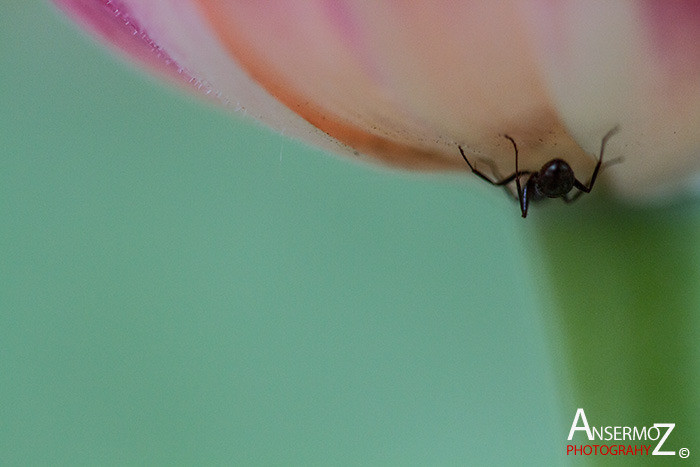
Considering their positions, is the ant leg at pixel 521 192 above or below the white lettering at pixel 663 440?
above

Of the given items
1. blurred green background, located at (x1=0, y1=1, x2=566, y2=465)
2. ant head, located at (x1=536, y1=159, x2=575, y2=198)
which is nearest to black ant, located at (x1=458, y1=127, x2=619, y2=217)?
ant head, located at (x1=536, y1=159, x2=575, y2=198)

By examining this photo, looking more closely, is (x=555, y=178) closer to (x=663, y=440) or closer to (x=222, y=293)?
(x=663, y=440)

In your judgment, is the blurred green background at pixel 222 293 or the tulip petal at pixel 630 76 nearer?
the tulip petal at pixel 630 76

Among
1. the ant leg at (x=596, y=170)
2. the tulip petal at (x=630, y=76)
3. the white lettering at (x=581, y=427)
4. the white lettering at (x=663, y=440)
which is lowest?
the white lettering at (x=663, y=440)

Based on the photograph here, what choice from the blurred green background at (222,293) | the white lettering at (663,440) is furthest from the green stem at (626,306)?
the blurred green background at (222,293)

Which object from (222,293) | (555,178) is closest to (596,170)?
(555,178)

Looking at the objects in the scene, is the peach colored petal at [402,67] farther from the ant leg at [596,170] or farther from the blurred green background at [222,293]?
the blurred green background at [222,293]

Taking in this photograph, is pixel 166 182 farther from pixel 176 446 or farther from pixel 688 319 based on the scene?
pixel 688 319

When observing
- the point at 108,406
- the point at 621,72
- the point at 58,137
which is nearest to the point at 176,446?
the point at 108,406
